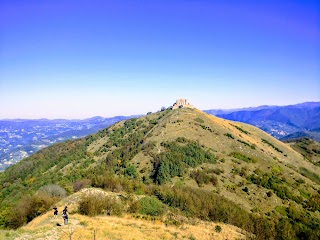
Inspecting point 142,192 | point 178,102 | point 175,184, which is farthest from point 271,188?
point 178,102

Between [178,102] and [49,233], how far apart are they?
527 ft

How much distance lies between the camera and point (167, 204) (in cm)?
5312

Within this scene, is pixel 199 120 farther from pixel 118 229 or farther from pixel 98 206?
pixel 118 229

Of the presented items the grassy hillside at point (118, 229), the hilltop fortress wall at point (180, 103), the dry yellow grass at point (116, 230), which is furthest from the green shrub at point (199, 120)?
the dry yellow grass at point (116, 230)

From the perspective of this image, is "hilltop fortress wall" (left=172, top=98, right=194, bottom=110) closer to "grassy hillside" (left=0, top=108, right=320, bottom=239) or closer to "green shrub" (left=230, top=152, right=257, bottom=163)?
"grassy hillside" (left=0, top=108, right=320, bottom=239)

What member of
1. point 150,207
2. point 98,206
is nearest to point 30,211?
point 98,206

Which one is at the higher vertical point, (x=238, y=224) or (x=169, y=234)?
(x=169, y=234)

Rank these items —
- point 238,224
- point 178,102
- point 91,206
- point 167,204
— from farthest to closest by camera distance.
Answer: point 178,102 < point 167,204 < point 238,224 < point 91,206

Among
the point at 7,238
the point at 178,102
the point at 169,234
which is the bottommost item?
the point at 169,234

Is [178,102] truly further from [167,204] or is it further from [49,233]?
[49,233]

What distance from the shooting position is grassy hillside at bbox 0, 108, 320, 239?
53.4 m

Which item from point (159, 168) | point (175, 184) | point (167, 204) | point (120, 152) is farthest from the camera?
point (120, 152)

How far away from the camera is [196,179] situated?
79125 mm

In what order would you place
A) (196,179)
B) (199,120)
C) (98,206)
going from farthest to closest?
(199,120)
(196,179)
(98,206)
